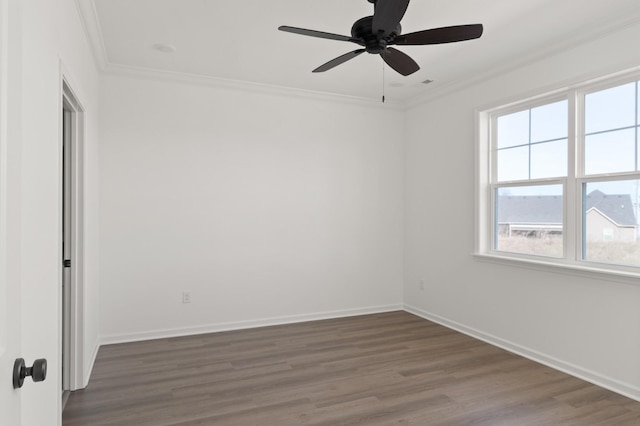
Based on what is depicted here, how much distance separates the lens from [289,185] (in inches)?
195

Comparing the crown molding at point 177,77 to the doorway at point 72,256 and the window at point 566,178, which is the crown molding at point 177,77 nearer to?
the doorway at point 72,256

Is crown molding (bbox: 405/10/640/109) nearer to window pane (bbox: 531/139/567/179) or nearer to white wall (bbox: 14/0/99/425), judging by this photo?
window pane (bbox: 531/139/567/179)

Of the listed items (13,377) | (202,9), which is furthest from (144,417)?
(202,9)

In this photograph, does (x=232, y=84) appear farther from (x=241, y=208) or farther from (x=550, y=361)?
(x=550, y=361)

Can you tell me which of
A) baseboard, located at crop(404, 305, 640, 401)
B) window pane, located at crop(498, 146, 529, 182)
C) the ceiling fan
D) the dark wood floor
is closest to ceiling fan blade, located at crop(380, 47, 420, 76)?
the ceiling fan

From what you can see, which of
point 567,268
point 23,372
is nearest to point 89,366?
point 23,372

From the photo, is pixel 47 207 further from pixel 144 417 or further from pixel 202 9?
pixel 202 9

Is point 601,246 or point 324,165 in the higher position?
point 324,165

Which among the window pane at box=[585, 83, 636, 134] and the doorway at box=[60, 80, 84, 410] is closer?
the doorway at box=[60, 80, 84, 410]

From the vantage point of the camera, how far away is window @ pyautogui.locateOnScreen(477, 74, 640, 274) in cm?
318

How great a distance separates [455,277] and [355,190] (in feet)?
5.49

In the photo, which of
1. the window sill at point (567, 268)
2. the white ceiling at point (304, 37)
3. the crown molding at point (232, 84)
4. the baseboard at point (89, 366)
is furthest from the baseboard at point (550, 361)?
the baseboard at point (89, 366)

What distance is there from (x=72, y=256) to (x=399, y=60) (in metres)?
2.84

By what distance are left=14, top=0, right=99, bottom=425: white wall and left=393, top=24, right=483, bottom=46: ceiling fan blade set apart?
194 centimetres
